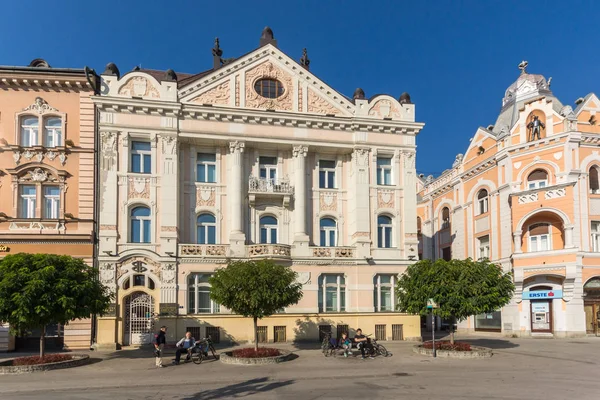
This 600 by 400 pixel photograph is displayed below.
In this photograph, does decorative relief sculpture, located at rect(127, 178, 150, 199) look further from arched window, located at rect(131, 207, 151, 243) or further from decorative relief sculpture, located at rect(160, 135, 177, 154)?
decorative relief sculpture, located at rect(160, 135, 177, 154)

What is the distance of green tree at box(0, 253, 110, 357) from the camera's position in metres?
20.9

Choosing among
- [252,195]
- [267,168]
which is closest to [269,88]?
[267,168]

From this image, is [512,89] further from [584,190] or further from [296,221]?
[296,221]

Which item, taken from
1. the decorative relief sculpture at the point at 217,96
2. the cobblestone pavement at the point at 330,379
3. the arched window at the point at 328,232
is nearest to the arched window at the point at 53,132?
the decorative relief sculpture at the point at 217,96

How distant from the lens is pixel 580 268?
118 ft

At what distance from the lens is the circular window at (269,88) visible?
33.3 m

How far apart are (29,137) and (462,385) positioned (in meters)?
25.2

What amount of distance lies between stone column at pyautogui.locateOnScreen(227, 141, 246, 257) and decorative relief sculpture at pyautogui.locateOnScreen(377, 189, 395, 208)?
334 inches

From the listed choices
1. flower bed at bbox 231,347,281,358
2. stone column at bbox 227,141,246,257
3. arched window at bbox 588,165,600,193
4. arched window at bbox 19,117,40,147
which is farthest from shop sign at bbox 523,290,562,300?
arched window at bbox 19,117,40,147

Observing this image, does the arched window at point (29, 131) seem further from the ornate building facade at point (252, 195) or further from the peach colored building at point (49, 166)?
the ornate building facade at point (252, 195)

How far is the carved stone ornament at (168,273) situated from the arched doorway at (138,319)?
1.30m

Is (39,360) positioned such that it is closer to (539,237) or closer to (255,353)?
(255,353)

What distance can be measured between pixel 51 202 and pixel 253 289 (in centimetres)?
1335

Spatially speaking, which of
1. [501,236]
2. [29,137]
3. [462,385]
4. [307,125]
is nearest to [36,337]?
[29,137]
